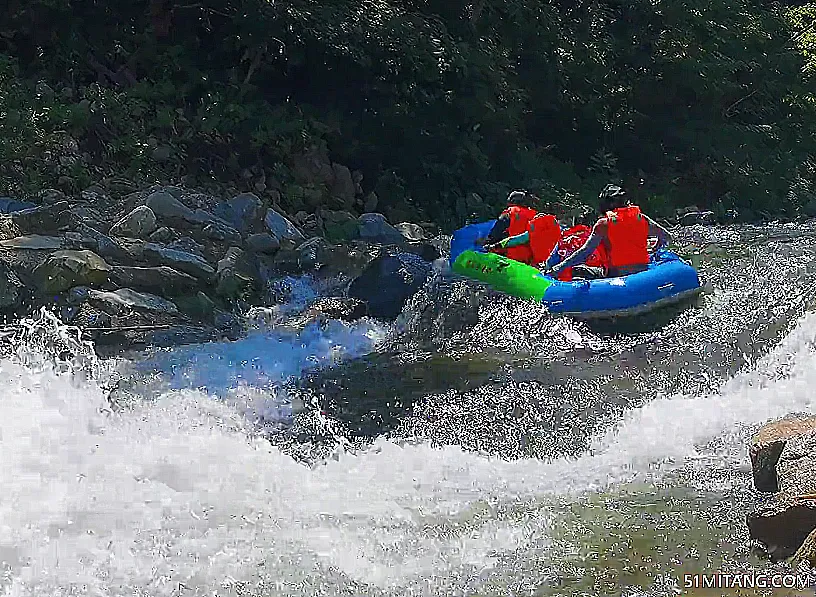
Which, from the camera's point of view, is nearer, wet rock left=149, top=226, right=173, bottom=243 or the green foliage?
wet rock left=149, top=226, right=173, bottom=243

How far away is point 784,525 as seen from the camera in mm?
4738

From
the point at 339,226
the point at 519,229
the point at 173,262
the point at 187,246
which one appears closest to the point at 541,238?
the point at 519,229

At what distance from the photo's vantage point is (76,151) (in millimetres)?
11461

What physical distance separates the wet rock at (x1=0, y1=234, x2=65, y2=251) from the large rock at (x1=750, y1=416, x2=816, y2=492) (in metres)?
5.95

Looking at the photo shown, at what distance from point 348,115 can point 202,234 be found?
4.19m

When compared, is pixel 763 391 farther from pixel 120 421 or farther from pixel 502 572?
pixel 120 421

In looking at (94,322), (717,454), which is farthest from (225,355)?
(717,454)

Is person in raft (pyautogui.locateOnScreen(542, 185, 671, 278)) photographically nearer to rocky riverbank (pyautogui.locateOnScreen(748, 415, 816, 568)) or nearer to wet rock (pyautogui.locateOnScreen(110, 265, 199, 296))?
wet rock (pyautogui.locateOnScreen(110, 265, 199, 296))

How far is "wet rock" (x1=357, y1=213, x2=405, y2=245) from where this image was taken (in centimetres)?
1162

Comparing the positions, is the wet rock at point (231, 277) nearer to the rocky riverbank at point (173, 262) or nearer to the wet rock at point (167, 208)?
the rocky riverbank at point (173, 262)

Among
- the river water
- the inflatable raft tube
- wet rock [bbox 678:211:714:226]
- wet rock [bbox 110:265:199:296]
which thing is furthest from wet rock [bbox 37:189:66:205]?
wet rock [bbox 678:211:714:226]

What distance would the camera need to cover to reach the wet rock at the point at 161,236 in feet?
31.1

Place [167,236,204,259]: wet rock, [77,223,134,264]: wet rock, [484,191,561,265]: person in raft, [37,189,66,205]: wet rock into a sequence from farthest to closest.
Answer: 1. [37,189,66,205]: wet rock
2. [484,191,561,265]: person in raft
3. [167,236,204,259]: wet rock
4. [77,223,134,264]: wet rock

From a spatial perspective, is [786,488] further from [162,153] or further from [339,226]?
[162,153]
